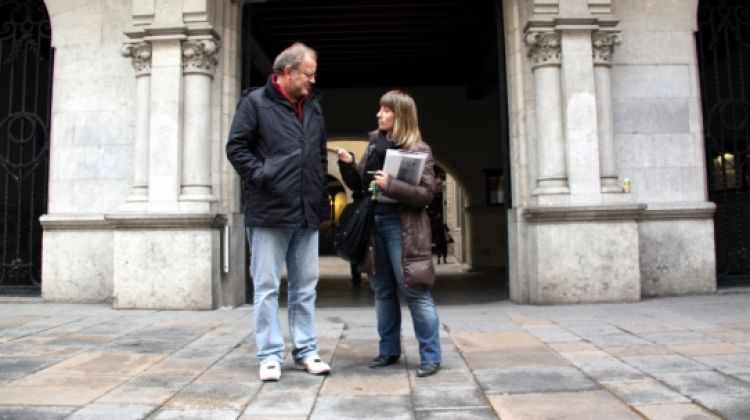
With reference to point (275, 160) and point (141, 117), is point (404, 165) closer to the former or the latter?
point (275, 160)

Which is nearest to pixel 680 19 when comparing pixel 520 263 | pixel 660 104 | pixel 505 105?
pixel 660 104

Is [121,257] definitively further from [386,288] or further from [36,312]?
[386,288]

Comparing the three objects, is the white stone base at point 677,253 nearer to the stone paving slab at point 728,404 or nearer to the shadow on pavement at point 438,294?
the shadow on pavement at point 438,294

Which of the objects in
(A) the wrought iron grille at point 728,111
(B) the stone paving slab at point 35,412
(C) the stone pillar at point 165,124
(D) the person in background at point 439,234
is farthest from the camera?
(D) the person in background at point 439,234

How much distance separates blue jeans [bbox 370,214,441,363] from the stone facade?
3660mm

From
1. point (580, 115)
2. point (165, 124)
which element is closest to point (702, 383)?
point (580, 115)

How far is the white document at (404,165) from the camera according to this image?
3.92m

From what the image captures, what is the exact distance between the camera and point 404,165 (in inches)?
155

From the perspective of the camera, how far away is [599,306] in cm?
703

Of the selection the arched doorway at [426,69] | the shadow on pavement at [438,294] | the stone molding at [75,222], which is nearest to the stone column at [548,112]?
the arched doorway at [426,69]

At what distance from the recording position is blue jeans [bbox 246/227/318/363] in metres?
4.04

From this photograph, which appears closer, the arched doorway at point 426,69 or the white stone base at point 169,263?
the white stone base at point 169,263

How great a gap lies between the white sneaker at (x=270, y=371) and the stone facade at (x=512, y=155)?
3.77 metres

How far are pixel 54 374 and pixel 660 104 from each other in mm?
7604
